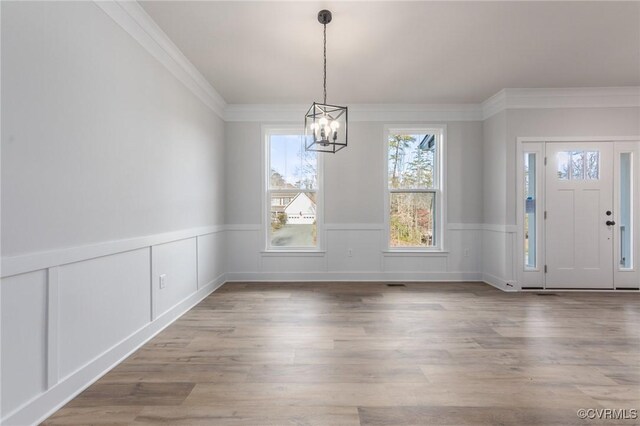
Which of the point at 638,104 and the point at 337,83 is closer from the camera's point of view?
the point at 337,83

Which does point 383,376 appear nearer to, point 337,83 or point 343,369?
point 343,369

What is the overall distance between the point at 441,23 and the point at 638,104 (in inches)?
142

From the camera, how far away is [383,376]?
2068mm

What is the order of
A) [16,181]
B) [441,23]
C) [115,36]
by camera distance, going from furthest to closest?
[441,23] → [115,36] → [16,181]

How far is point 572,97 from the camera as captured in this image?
4.25 m

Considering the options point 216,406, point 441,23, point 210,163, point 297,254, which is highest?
point 441,23

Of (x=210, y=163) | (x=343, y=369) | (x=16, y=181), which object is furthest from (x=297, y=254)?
(x=16, y=181)

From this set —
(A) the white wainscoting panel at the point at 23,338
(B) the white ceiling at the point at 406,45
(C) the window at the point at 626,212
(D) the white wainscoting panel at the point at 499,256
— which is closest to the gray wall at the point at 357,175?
(D) the white wainscoting panel at the point at 499,256

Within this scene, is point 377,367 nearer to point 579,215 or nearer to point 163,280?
point 163,280

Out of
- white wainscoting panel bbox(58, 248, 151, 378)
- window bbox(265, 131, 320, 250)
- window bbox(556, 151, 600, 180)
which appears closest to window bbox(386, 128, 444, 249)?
window bbox(265, 131, 320, 250)

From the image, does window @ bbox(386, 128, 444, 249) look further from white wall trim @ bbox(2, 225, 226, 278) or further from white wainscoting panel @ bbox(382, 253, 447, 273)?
white wall trim @ bbox(2, 225, 226, 278)

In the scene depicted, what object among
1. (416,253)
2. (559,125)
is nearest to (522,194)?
(559,125)

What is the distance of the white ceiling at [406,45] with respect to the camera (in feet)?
8.21

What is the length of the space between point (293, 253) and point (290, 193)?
935 mm
